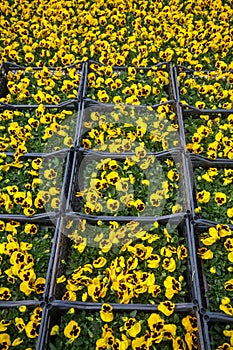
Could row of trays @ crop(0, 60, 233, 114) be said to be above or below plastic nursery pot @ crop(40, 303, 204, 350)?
above

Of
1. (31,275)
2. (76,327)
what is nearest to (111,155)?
(31,275)

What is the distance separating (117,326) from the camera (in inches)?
85.6

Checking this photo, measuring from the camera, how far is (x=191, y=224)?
2.46 m

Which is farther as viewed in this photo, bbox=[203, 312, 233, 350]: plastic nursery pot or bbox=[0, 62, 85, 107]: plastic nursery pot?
bbox=[0, 62, 85, 107]: plastic nursery pot

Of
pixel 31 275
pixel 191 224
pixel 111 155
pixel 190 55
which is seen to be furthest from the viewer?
pixel 190 55

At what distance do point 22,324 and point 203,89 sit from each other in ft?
7.89

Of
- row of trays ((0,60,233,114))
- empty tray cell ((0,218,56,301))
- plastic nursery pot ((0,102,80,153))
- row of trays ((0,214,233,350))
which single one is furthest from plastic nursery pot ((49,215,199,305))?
row of trays ((0,60,233,114))

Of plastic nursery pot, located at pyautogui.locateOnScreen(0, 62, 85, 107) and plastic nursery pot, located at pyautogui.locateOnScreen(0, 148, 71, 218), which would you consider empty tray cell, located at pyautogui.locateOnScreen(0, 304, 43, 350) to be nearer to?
plastic nursery pot, located at pyautogui.locateOnScreen(0, 148, 71, 218)

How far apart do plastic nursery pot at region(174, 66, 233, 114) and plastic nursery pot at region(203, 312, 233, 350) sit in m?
1.76

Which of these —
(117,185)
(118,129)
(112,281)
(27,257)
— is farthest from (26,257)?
(118,129)

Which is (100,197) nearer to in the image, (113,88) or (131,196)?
(131,196)

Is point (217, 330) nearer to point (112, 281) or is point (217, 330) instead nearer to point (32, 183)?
point (112, 281)

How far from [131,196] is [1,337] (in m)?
1.19

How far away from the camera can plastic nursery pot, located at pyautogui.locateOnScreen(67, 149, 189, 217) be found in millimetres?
2693
